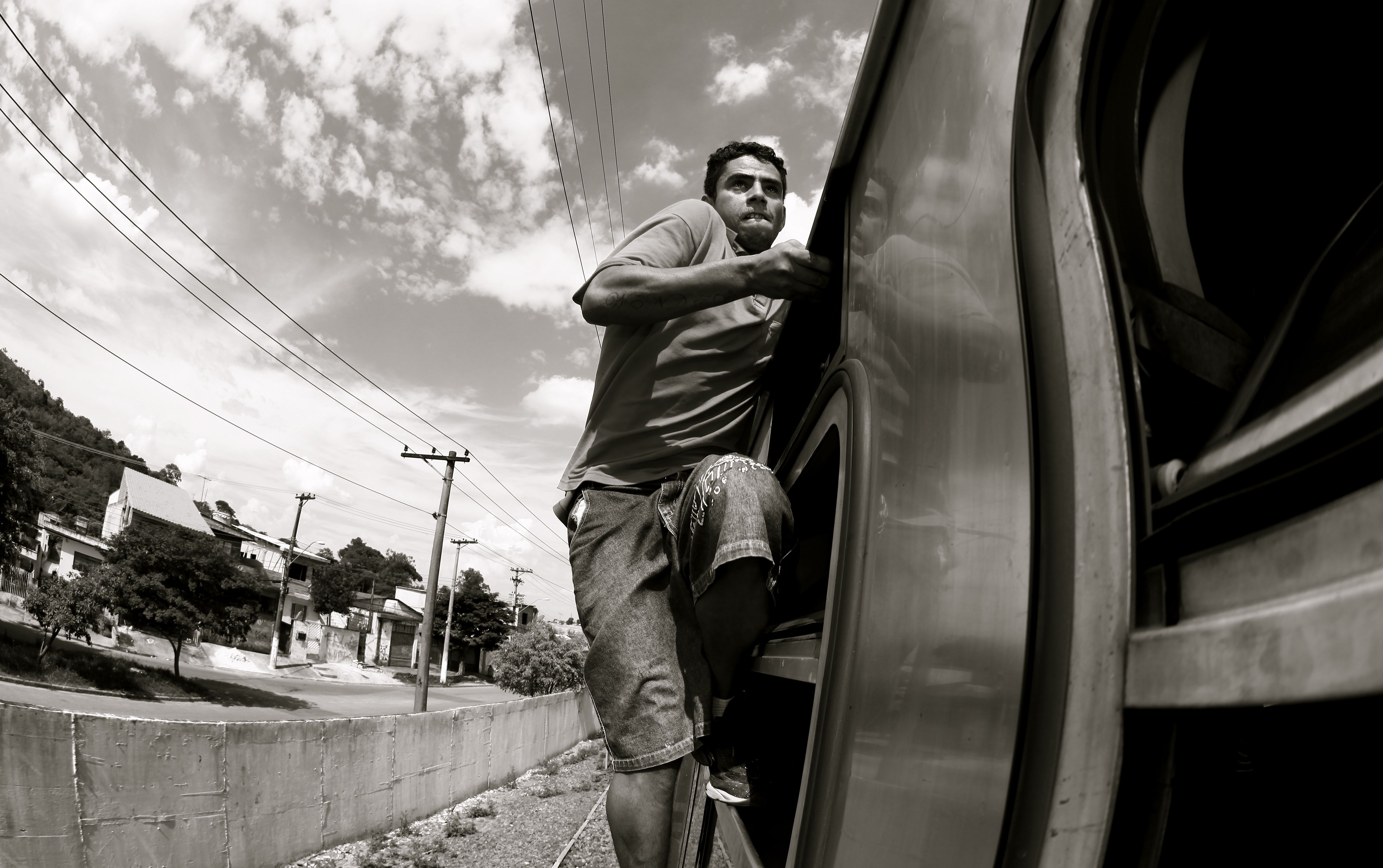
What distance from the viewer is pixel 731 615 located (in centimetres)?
188

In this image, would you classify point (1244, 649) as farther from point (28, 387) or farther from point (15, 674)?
point (28, 387)

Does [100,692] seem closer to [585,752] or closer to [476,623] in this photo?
[585,752]

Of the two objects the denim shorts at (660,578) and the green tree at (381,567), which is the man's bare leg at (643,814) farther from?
the green tree at (381,567)

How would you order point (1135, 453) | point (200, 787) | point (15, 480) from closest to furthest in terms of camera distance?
point (1135, 453)
point (200, 787)
point (15, 480)

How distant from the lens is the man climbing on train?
1.86 metres

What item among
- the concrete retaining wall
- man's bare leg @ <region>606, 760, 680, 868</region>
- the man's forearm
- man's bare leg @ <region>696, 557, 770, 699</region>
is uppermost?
the man's forearm

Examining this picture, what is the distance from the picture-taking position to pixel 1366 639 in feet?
1.42

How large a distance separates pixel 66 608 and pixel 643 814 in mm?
39130

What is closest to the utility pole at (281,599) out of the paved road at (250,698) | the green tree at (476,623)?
the paved road at (250,698)

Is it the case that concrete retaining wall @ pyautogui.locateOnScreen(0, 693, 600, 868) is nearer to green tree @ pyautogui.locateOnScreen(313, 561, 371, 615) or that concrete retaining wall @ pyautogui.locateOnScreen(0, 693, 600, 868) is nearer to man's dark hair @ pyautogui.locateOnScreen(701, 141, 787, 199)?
man's dark hair @ pyautogui.locateOnScreen(701, 141, 787, 199)

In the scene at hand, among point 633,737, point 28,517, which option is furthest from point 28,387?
point 633,737

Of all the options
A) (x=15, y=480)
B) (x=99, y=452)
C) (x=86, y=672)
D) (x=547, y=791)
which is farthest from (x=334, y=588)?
(x=547, y=791)

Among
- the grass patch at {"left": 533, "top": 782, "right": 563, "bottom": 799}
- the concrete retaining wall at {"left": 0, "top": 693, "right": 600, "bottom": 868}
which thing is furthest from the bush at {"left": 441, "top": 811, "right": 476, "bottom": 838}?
the grass patch at {"left": 533, "top": 782, "right": 563, "bottom": 799}

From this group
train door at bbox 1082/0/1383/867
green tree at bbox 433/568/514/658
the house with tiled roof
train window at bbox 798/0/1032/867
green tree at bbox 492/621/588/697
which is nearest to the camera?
train door at bbox 1082/0/1383/867
